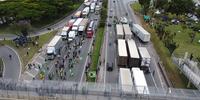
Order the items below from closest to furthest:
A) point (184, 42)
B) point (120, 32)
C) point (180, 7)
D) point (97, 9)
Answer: point (120, 32) < point (184, 42) < point (180, 7) < point (97, 9)

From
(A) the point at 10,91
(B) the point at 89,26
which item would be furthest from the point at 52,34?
(A) the point at 10,91

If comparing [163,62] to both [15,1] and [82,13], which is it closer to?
[82,13]

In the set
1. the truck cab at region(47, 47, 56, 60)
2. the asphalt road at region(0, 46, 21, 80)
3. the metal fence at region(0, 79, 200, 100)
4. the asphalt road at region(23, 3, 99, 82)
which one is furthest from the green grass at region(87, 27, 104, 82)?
the asphalt road at region(0, 46, 21, 80)

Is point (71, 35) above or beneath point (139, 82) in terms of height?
beneath

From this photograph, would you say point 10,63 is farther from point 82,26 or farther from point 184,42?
point 184,42

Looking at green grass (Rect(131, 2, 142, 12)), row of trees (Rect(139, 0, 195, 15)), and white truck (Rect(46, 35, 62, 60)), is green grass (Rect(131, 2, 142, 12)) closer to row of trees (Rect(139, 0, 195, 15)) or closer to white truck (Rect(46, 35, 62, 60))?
row of trees (Rect(139, 0, 195, 15))

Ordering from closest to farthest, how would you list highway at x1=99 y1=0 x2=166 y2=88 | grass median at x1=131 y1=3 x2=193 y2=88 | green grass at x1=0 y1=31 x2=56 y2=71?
1. grass median at x1=131 y1=3 x2=193 y2=88
2. highway at x1=99 y1=0 x2=166 y2=88
3. green grass at x1=0 y1=31 x2=56 y2=71

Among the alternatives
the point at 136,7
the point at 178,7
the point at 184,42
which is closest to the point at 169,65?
the point at 184,42
